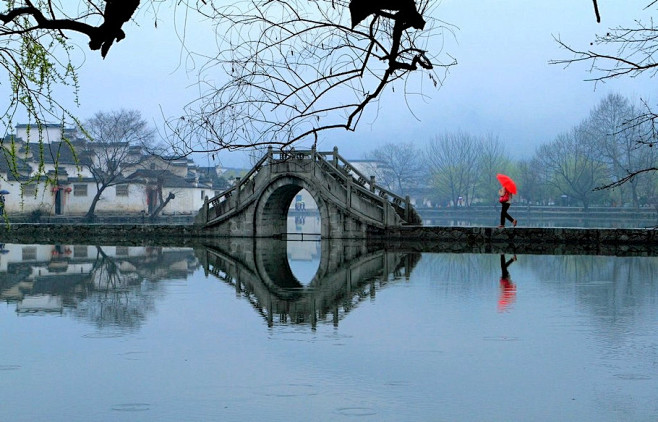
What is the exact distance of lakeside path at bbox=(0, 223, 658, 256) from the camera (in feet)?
99.9

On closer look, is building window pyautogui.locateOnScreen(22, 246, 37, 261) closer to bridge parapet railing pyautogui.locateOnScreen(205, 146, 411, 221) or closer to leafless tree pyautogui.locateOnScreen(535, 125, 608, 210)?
bridge parapet railing pyautogui.locateOnScreen(205, 146, 411, 221)

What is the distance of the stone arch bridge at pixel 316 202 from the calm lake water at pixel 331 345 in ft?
41.3

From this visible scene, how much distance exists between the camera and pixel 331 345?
37.2ft

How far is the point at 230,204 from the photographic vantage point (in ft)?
126

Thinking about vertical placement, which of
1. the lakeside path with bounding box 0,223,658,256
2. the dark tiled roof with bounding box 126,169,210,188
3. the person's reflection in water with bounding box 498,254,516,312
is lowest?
the person's reflection in water with bounding box 498,254,516,312

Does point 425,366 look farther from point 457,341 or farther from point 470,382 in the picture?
point 457,341

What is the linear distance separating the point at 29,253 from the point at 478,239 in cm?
1650

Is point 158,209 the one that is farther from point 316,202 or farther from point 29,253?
point 29,253

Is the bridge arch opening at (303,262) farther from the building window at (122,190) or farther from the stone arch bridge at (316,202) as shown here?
the building window at (122,190)

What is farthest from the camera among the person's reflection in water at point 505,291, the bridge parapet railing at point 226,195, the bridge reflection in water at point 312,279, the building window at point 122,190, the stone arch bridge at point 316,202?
the building window at point 122,190

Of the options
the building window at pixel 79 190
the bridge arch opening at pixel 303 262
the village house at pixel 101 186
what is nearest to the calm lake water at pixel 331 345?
the bridge arch opening at pixel 303 262

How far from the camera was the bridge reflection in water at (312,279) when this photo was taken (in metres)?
15.0

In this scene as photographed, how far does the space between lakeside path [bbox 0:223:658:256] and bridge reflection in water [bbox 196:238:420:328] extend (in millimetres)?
2080

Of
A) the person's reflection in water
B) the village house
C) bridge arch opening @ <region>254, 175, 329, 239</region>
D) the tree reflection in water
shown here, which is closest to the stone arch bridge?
bridge arch opening @ <region>254, 175, 329, 239</region>
